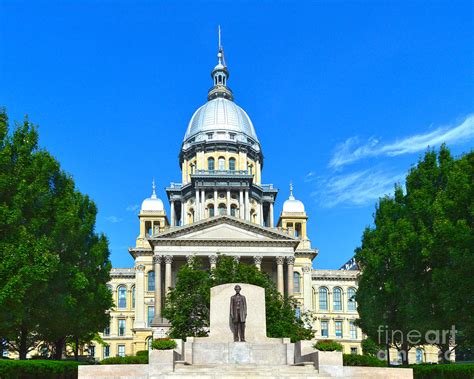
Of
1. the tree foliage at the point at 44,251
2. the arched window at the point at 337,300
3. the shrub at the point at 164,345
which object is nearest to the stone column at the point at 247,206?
the arched window at the point at 337,300

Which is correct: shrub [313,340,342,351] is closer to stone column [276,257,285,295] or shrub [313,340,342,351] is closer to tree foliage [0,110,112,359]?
tree foliage [0,110,112,359]

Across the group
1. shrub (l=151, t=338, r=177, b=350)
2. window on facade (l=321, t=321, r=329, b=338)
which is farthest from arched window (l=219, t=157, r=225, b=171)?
shrub (l=151, t=338, r=177, b=350)

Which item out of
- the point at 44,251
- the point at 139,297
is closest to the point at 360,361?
the point at 44,251

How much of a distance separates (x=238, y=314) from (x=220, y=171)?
239ft

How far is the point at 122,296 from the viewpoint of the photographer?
95312 millimetres

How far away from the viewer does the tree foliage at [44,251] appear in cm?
2778

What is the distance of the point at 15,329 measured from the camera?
3297 cm

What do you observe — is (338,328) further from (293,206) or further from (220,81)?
(220,81)

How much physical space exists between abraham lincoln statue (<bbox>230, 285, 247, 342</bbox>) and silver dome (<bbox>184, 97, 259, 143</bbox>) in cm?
7697

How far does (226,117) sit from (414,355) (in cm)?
4771

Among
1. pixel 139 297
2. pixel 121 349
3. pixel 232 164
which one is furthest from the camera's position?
pixel 232 164

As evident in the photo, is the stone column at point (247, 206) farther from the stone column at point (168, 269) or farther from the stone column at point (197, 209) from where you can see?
the stone column at point (168, 269)

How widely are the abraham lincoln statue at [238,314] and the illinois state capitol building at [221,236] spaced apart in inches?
1960

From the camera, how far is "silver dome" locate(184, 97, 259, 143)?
10444cm
